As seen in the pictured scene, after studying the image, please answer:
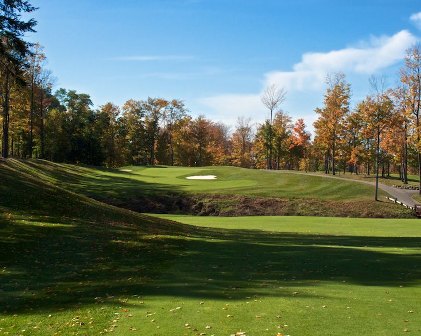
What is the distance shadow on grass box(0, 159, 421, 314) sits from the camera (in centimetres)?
971

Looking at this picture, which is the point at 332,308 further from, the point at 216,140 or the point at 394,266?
the point at 216,140

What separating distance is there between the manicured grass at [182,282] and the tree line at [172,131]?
9.89 m

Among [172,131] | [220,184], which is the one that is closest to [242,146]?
[172,131]

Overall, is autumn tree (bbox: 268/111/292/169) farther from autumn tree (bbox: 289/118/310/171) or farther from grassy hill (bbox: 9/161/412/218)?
grassy hill (bbox: 9/161/412/218)

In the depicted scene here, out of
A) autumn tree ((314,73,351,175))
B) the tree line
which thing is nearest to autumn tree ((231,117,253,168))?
Answer: the tree line

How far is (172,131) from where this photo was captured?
335 ft

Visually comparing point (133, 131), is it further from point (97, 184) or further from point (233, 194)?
point (233, 194)

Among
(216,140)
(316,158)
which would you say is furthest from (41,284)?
(216,140)

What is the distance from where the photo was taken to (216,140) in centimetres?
12025

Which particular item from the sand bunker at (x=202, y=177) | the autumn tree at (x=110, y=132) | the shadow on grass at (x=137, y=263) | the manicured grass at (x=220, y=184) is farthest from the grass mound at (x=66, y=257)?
the autumn tree at (x=110, y=132)

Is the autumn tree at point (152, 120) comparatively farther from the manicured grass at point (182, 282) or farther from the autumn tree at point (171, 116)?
the manicured grass at point (182, 282)

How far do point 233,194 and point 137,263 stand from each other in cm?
3253

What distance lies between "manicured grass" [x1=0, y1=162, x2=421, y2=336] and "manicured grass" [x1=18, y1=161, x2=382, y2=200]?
25949 mm

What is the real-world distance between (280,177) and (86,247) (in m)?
42.8
